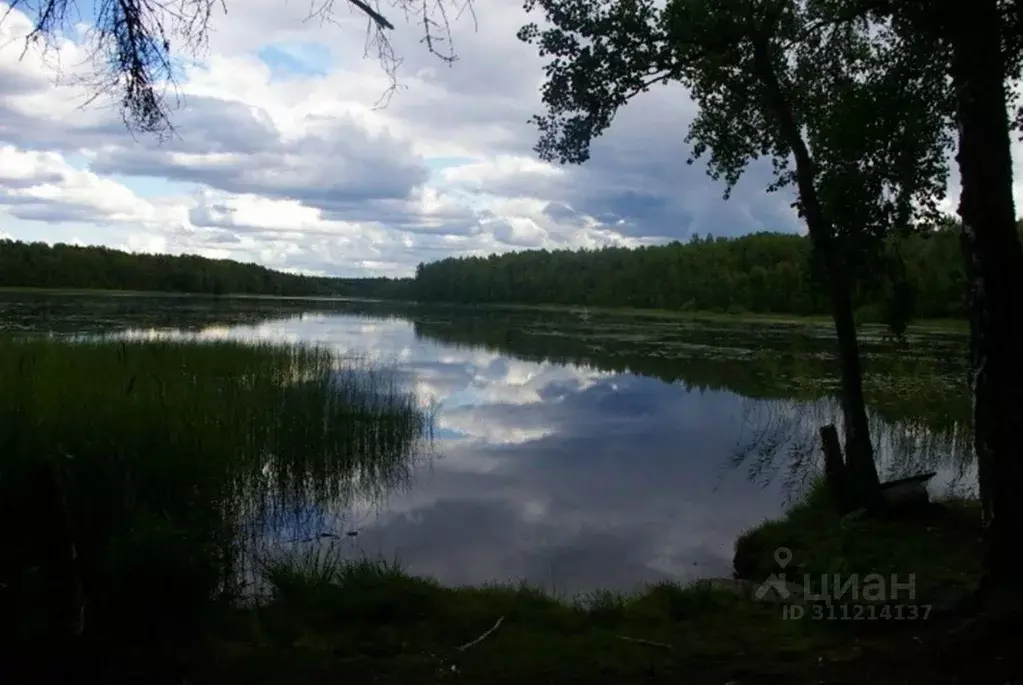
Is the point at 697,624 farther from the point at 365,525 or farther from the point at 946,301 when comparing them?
the point at 946,301

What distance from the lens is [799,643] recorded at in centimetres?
452

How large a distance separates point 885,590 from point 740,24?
16.1ft

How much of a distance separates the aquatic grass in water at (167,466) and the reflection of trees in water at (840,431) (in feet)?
17.3

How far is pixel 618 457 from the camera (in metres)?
13.3

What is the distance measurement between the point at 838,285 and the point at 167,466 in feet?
20.7

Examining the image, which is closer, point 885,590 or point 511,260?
point 885,590

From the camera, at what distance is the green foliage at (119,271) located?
7850cm

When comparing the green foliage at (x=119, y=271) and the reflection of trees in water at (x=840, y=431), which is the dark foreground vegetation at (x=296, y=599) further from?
the green foliage at (x=119, y=271)

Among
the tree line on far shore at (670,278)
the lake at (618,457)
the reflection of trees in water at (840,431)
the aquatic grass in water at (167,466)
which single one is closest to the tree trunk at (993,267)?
the lake at (618,457)

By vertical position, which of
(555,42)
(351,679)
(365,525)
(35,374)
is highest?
(555,42)

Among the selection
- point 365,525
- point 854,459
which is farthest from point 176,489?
point 854,459

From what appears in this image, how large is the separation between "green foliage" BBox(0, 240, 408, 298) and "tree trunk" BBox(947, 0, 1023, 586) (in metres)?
83.8

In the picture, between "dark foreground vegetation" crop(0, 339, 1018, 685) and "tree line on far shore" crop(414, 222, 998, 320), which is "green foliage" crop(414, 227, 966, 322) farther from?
"dark foreground vegetation" crop(0, 339, 1018, 685)

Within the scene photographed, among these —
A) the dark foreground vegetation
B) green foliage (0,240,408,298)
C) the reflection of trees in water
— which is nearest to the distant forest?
green foliage (0,240,408,298)
